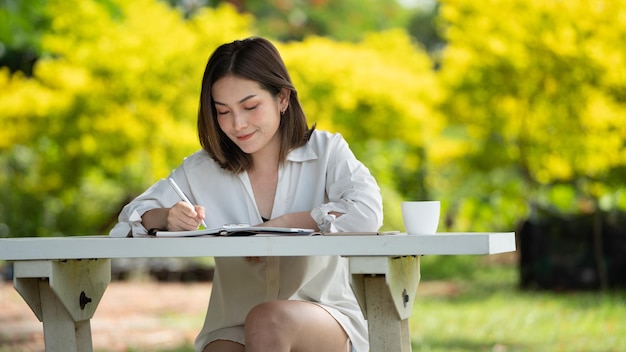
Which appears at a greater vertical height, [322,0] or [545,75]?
[322,0]

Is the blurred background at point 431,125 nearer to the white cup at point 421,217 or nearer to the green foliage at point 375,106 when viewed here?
the green foliage at point 375,106

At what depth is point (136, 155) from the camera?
11.9 meters

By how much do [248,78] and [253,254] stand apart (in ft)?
2.35

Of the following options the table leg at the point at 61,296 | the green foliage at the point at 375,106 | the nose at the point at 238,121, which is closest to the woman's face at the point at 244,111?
the nose at the point at 238,121

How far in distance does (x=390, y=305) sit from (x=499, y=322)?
469 centimetres

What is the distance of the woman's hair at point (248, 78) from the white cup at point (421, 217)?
547mm

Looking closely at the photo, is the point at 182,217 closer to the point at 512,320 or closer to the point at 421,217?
the point at 421,217

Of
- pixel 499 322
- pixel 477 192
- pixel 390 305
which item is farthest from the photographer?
pixel 477 192

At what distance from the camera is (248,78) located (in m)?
2.68

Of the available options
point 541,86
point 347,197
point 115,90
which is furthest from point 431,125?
point 347,197

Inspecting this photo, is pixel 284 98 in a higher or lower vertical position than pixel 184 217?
higher

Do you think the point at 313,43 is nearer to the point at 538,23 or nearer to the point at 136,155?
the point at 136,155

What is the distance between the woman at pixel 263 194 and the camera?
8.26 feet

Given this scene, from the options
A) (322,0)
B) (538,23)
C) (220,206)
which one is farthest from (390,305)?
→ (322,0)
